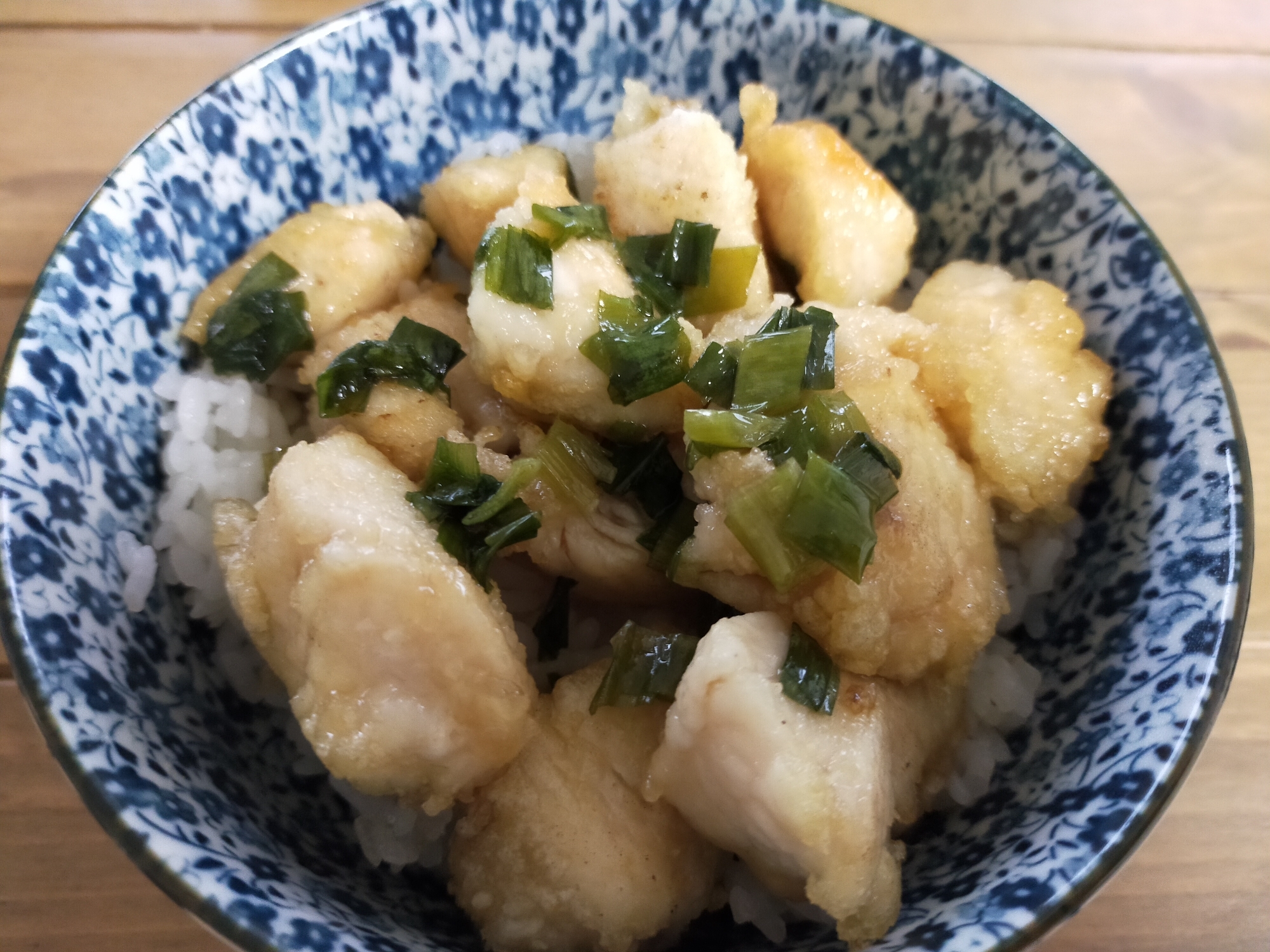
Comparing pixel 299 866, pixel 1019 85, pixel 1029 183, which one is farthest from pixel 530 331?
pixel 1019 85

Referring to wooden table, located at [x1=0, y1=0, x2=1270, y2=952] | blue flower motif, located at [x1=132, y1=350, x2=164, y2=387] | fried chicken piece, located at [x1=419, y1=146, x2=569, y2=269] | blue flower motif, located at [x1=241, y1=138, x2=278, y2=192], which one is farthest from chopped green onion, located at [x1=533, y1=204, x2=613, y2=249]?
wooden table, located at [x1=0, y1=0, x2=1270, y2=952]

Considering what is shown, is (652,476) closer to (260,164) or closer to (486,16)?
(260,164)

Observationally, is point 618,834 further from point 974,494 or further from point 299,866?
point 974,494

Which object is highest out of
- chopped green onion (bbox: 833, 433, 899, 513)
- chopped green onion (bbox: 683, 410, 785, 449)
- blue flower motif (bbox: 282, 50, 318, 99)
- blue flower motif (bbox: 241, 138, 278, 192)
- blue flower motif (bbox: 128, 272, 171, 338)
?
blue flower motif (bbox: 282, 50, 318, 99)

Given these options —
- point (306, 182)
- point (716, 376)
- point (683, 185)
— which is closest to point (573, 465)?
point (716, 376)

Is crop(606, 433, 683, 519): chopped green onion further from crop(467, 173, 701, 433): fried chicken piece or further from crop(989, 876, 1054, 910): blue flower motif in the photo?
crop(989, 876, 1054, 910): blue flower motif

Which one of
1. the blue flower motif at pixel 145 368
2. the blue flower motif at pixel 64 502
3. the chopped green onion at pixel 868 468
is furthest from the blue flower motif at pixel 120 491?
the chopped green onion at pixel 868 468
